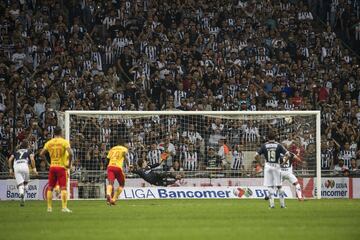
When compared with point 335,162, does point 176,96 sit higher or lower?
higher

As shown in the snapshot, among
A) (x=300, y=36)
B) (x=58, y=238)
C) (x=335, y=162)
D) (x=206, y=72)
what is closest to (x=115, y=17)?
(x=206, y=72)

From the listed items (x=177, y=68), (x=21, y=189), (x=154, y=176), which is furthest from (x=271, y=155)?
(x=177, y=68)

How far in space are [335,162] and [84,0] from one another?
43.7ft

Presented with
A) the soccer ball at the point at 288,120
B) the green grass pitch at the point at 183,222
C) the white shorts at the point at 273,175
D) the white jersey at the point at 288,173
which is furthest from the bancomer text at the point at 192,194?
the white shorts at the point at 273,175

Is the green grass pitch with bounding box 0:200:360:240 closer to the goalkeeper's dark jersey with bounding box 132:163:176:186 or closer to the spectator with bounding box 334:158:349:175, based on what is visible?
the goalkeeper's dark jersey with bounding box 132:163:176:186

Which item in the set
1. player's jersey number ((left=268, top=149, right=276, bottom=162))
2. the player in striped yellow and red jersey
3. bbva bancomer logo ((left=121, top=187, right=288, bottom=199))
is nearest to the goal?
bbva bancomer logo ((left=121, top=187, right=288, bottom=199))

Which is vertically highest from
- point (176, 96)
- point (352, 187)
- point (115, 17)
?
point (115, 17)

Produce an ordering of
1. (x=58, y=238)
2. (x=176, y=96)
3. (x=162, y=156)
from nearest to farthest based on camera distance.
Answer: (x=58, y=238)
(x=162, y=156)
(x=176, y=96)

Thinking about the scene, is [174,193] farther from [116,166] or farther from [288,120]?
[116,166]

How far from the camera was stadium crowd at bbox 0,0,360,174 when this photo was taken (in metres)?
38.9

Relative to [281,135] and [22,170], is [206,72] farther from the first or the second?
[22,170]

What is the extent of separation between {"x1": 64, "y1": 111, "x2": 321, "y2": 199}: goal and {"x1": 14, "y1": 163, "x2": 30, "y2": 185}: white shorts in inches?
130

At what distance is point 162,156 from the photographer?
38250 millimetres

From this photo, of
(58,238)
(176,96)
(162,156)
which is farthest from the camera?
(176,96)
